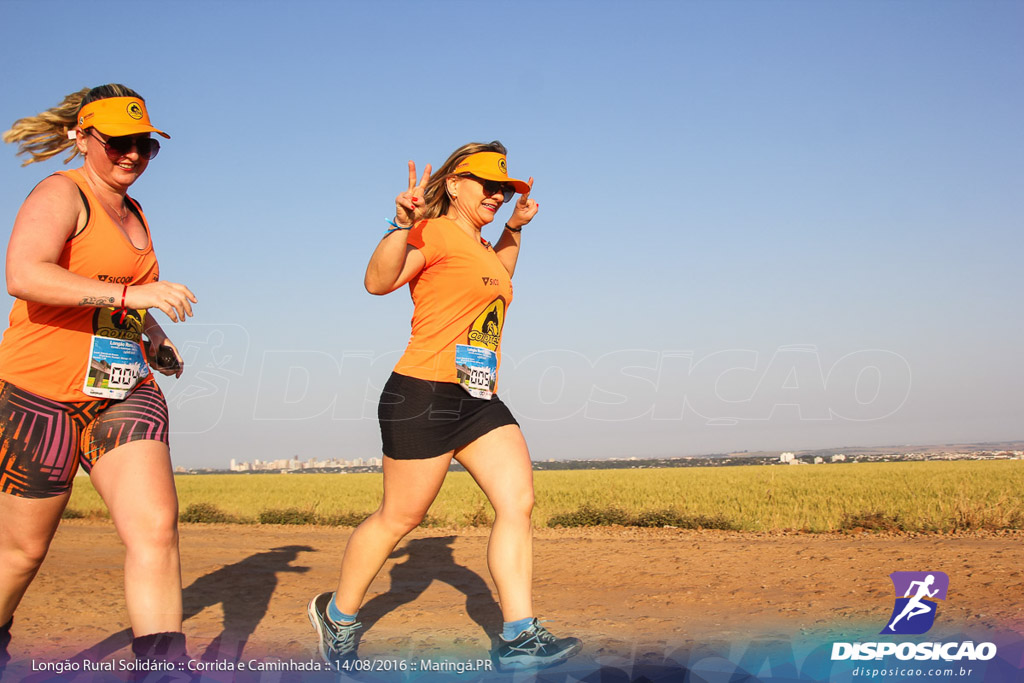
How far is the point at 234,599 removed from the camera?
19.3 feet

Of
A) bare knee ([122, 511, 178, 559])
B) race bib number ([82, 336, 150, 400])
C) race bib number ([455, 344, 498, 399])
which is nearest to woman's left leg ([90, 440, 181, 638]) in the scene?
bare knee ([122, 511, 178, 559])

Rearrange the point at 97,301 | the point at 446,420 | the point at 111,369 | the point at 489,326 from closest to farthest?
the point at 97,301 < the point at 111,369 < the point at 446,420 < the point at 489,326

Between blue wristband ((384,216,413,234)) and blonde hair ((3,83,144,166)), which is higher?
blonde hair ((3,83,144,166))

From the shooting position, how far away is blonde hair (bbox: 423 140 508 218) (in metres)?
3.95

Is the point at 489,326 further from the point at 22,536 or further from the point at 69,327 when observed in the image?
the point at 22,536

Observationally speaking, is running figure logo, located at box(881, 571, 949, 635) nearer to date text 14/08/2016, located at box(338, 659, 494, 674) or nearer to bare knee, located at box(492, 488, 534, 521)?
bare knee, located at box(492, 488, 534, 521)

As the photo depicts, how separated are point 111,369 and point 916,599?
419cm

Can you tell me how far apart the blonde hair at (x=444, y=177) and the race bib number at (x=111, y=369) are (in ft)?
5.20

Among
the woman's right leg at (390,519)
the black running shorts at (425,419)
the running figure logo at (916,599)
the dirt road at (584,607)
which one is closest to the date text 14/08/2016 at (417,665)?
the dirt road at (584,607)

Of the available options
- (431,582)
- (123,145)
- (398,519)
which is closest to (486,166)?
(123,145)

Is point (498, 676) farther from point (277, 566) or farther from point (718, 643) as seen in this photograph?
point (277, 566)

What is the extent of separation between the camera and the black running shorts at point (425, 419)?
3.57 meters

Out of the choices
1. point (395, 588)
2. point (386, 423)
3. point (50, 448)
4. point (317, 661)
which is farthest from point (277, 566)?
point (50, 448)

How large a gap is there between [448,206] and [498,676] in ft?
7.51
